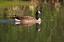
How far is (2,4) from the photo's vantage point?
3841 centimetres

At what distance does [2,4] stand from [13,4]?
1.97 m

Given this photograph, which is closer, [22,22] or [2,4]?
[22,22]

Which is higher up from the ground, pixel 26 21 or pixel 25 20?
pixel 25 20

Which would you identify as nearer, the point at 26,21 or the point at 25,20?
the point at 25,20

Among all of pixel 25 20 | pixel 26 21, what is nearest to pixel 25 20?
pixel 25 20

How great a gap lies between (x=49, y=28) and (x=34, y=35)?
125 inches

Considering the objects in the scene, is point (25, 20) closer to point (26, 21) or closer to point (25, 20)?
point (25, 20)

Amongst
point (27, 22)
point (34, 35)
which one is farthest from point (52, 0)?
point (34, 35)

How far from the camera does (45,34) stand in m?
18.8

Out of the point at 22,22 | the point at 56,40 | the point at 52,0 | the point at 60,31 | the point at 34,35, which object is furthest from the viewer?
the point at 52,0

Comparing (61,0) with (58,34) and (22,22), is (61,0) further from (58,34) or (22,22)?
(58,34)

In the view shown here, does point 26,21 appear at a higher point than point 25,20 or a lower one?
lower

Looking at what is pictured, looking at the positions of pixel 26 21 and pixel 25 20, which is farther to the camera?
pixel 26 21

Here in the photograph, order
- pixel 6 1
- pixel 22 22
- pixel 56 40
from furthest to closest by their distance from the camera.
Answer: pixel 6 1 < pixel 22 22 < pixel 56 40
